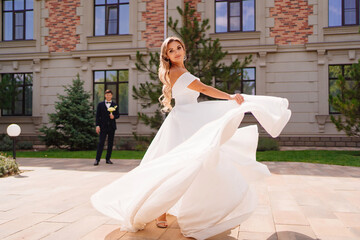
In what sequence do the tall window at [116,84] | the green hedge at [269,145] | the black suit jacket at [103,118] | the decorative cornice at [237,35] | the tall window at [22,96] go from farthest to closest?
1. the tall window at [22,96]
2. the tall window at [116,84]
3. the decorative cornice at [237,35]
4. the green hedge at [269,145]
5. the black suit jacket at [103,118]

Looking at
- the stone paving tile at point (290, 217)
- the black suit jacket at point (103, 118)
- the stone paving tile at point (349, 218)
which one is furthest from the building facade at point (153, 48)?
the stone paving tile at point (290, 217)

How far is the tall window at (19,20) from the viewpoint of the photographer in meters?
16.9

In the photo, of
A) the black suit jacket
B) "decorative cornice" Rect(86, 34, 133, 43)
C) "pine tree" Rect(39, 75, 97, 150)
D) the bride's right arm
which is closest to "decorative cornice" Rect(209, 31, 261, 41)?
"decorative cornice" Rect(86, 34, 133, 43)

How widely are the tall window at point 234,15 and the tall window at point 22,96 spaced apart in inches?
379

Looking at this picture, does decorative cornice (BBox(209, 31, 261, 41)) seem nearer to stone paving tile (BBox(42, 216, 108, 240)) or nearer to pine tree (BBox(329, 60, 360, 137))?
pine tree (BBox(329, 60, 360, 137))

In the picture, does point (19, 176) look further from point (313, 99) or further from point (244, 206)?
point (313, 99)

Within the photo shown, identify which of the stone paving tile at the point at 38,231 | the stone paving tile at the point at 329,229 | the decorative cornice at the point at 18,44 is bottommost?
the stone paving tile at the point at 38,231

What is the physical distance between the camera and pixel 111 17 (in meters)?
16.3

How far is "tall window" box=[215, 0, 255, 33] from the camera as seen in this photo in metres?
15.1

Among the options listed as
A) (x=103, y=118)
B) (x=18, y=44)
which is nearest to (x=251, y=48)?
(x=103, y=118)

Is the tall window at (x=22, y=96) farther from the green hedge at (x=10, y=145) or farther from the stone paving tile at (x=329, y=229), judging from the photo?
the stone paving tile at (x=329, y=229)

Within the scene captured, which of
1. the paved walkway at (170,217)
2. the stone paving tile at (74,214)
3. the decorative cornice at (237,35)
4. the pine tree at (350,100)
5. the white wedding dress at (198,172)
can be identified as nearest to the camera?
the white wedding dress at (198,172)

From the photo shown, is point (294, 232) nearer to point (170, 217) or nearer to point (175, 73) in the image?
point (170, 217)

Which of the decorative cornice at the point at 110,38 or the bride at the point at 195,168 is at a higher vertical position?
the decorative cornice at the point at 110,38
